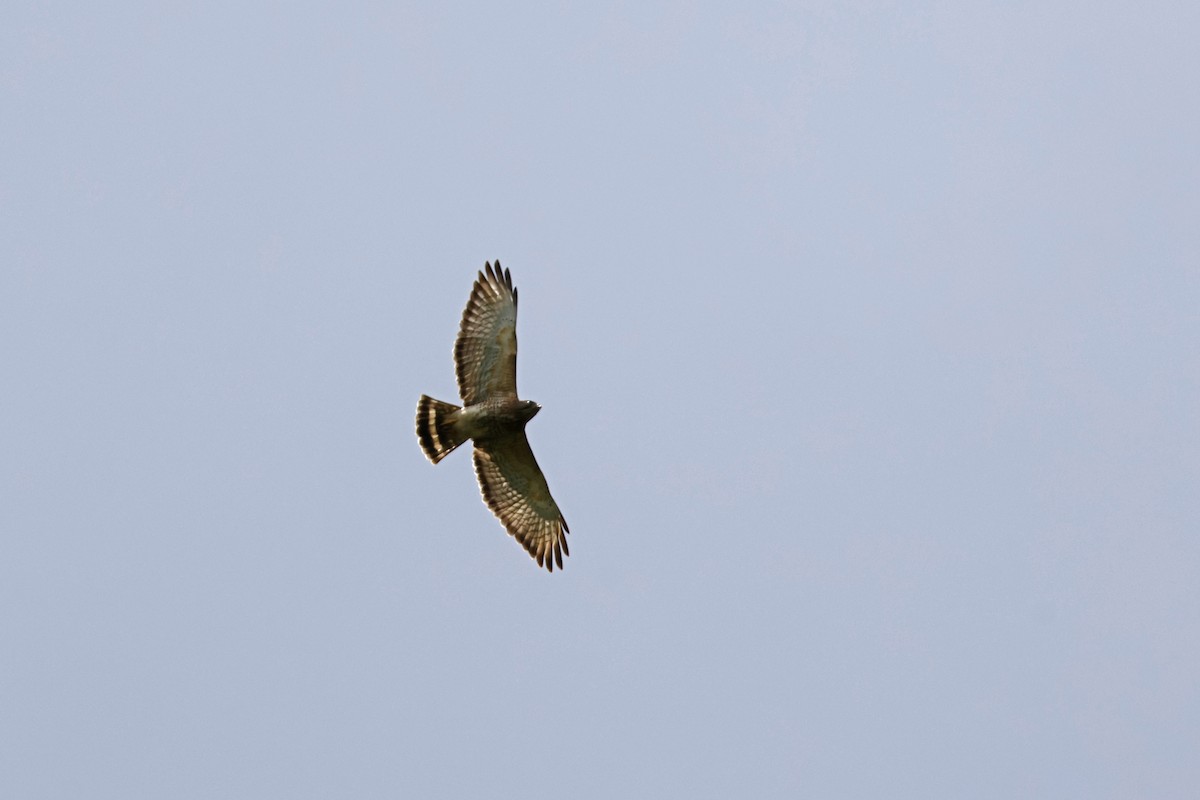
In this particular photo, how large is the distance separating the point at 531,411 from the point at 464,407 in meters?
0.88

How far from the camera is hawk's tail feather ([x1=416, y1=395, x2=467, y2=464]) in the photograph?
2248cm

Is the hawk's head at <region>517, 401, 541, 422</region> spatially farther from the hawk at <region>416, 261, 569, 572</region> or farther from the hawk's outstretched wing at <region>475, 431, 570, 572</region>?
the hawk's outstretched wing at <region>475, 431, 570, 572</region>

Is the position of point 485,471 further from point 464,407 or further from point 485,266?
point 485,266

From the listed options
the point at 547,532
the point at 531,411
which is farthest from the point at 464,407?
the point at 547,532

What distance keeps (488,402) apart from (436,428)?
0.79 meters

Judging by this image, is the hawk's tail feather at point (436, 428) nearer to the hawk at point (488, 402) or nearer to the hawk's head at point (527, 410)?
the hawk at point (488, 402)

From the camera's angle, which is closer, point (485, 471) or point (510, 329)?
point (510, 329)

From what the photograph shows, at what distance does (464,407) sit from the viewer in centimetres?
2238

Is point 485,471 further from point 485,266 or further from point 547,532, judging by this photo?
point 485,266

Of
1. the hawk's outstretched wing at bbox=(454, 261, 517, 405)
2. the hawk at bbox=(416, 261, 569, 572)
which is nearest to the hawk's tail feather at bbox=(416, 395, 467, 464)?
the hawk at bbox=(416, 261, 569, 572)

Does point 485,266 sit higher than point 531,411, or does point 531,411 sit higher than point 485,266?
point 485,266

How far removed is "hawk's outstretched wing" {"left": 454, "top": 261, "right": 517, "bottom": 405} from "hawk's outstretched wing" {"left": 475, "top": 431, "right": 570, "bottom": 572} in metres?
1.34

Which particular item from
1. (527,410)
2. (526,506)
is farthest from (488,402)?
(526,506)

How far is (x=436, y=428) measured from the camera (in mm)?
22531
